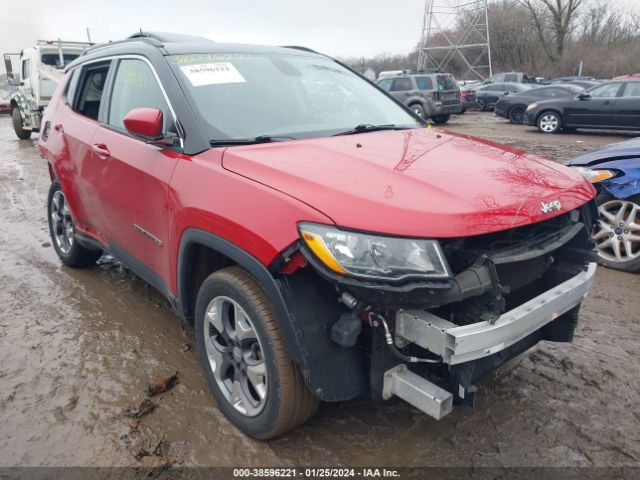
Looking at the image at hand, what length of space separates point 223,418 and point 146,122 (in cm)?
154

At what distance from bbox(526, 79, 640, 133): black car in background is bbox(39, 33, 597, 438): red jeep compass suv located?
37.7ft

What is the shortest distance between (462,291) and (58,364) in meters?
2.54

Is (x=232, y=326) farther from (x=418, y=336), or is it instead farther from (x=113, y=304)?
(x=113, y=304)

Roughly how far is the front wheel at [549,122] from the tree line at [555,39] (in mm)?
29041

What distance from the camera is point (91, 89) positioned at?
3914 millimetres

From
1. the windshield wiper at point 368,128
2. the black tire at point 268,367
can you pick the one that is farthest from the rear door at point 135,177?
the windshield wiper at point 368,128

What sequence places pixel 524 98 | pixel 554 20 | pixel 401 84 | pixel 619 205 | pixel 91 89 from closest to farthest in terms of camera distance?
pixel 91 89 → pixel 619 205 → pixel 524 98 → pixel 401 84 → pixel 554 20

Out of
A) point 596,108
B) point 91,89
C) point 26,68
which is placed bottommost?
point 596,108

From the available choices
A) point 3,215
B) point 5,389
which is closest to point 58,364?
point 5,389

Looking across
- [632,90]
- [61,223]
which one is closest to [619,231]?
[61,223]

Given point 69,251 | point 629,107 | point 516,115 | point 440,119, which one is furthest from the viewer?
point 440,119

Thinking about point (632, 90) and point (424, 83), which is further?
point (424, 83)

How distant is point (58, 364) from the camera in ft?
10.2

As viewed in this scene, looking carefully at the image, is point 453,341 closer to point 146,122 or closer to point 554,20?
point 146,122
